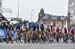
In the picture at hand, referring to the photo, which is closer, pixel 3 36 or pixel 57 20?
pixel 3 36

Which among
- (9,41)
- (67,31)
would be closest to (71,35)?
(67,31)

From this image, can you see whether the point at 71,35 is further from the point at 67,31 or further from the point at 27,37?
the point at 27,37

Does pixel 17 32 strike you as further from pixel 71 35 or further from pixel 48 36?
pixel 71 35

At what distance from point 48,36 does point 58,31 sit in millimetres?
1400

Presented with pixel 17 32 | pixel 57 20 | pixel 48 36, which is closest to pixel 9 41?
pixel 17 32

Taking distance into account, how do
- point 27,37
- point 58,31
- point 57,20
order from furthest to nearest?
1. point 57,20
2. point 58,31
3. point 27,37

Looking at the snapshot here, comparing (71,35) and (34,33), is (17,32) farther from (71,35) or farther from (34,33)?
(71,35)

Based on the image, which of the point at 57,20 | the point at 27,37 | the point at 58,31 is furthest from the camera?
the point at 57,20

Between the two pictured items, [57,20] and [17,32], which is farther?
[57,20]

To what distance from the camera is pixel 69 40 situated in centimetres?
3384

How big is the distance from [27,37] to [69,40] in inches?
189

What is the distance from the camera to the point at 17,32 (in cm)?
3216

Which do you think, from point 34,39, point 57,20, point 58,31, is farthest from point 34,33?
point 57,20

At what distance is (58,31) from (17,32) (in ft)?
13.6
